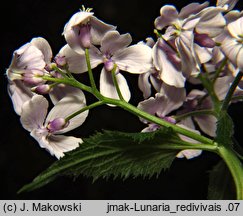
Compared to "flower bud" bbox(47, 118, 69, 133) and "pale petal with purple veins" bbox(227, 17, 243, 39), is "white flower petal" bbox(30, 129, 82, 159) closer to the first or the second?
"flower bud" bbox(47, 118, 69, 133)

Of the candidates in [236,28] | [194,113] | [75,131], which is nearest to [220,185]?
[194,113]

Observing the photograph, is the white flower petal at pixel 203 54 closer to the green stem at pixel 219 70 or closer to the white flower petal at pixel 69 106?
the green stem at pixel 219 70

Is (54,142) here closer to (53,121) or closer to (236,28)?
(53,121)

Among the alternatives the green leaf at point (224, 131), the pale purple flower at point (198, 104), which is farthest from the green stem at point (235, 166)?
the pale purple flower at point (198, 104)

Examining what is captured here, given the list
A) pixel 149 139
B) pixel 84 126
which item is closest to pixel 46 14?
pixel 84 126

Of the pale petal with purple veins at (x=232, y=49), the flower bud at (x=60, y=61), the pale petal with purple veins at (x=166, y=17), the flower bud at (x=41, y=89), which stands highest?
the pale petal with purple veins at (x=166, y=17)

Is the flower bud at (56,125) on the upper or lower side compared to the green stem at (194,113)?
upper
